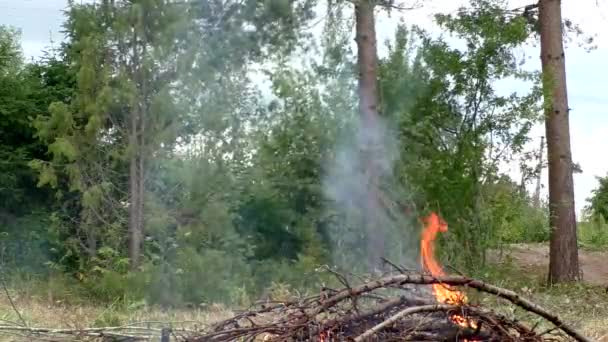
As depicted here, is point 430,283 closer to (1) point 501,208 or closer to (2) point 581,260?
(1) point 501,208

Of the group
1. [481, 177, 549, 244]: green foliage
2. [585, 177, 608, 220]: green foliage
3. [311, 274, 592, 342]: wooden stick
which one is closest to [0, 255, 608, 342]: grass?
[481, 177, 549, 244]: green foliage

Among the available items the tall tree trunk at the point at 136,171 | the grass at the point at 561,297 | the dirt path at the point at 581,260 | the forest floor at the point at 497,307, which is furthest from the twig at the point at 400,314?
the dirt path at the point at 581,260

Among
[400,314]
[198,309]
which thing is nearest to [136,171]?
[198,309]

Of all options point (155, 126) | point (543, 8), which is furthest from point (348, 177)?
point (543, 8)

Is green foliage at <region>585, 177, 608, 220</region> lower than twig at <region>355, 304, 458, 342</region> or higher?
higher

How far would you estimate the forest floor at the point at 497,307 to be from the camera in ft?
25.4

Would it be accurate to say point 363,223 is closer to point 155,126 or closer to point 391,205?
point 391,205

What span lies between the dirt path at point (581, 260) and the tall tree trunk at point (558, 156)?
67 centimetres

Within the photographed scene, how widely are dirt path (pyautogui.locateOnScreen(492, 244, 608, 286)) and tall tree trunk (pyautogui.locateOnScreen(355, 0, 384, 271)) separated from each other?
2986mm

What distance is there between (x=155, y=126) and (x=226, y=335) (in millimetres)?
7581

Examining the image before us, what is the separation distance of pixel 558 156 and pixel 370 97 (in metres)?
3.22

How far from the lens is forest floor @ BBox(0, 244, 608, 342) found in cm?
775

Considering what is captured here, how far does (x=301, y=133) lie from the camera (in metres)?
13.2

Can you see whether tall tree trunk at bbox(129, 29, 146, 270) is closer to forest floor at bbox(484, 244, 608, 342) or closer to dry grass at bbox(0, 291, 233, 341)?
dry grass at bbox(0, 291, 233, 341)
